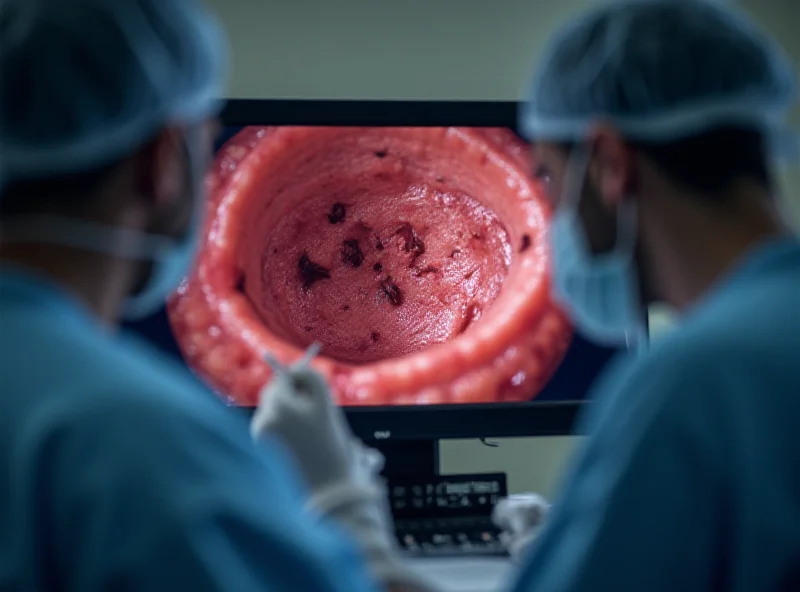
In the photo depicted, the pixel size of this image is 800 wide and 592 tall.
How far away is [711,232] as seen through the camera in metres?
0.97

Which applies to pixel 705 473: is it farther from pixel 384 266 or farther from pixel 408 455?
pixel 384 266

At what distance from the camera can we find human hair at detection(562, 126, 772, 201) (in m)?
0.98

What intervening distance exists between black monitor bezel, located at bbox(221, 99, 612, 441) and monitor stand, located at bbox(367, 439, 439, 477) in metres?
0.07

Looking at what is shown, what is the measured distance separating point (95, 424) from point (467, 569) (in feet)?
2.32

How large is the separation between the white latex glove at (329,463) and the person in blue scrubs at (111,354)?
2 centimetres

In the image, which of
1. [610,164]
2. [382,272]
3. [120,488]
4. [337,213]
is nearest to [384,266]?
[382,272]

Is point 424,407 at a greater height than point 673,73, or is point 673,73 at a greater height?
point 673,73

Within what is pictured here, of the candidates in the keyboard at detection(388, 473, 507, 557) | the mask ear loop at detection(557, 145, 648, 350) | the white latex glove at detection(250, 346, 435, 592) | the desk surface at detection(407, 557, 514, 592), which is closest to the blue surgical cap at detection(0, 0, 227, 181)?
the white latex glove at detection(250, 346, 435, 592)

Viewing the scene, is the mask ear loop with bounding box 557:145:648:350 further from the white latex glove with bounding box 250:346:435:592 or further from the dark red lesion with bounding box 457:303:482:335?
the dark red lesion with bounding box 457:303:482:335

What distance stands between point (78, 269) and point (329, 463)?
406 mm

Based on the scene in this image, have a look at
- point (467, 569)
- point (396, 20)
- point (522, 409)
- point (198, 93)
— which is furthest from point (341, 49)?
point (467, 569)

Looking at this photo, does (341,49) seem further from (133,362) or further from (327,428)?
(133,362)

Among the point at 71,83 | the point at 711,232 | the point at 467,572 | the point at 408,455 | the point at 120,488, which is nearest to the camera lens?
the point at 120,488

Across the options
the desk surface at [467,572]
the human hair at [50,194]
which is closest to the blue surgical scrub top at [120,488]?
the human hair at [50,194]
